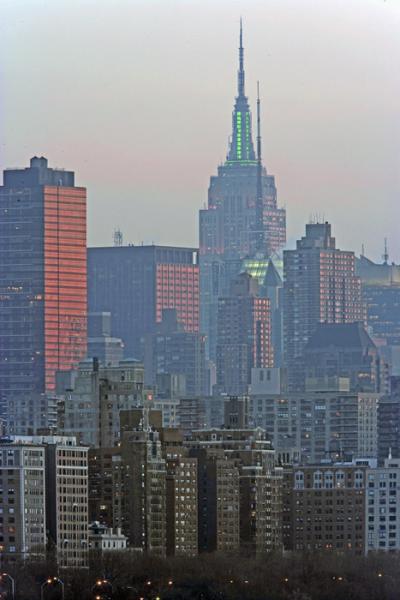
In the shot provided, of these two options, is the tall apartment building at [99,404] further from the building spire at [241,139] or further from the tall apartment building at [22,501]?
the building spire at [241,139]

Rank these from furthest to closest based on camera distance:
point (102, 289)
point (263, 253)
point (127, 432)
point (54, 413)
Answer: point (263, 253)
point (102, 289)
point (54, 413)
point (127, 432)

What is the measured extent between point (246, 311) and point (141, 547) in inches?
2370

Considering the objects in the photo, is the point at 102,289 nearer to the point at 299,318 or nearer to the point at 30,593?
the point at 299,318

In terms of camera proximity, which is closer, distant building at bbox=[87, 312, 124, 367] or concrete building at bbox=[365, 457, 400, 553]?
concrete building at bbox=[365, 457, 400, 553]

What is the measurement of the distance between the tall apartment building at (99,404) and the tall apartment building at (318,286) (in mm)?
41998

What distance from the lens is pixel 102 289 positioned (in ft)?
420

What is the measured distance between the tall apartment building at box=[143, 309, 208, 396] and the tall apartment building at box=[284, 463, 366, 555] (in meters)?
31.3

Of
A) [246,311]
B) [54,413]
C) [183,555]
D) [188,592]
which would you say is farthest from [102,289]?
[188,592]

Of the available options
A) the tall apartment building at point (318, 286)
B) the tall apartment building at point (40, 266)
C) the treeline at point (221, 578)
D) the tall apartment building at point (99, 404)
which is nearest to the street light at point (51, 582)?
the treeline at point (221, 578)

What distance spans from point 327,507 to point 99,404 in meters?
5.81

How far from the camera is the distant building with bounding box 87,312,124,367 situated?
4546 inches

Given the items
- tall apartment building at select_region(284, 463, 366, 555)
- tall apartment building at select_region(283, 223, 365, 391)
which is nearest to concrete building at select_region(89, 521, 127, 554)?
tall apartment building at select_region(284, 463, 366, 555)

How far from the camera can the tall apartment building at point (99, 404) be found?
79438 mm

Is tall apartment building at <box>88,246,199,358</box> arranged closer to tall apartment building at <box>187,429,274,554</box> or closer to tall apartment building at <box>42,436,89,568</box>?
tall apartment building at <box>187,429,274,554</box>
